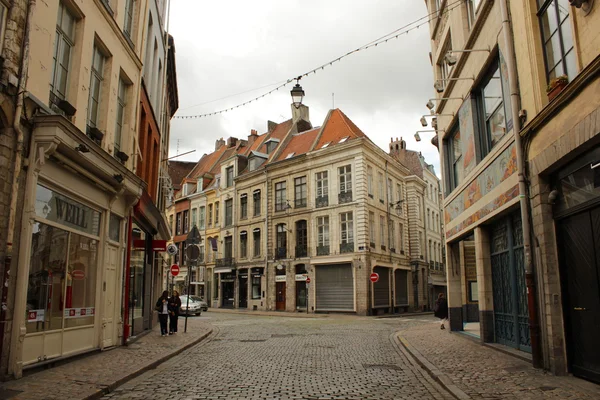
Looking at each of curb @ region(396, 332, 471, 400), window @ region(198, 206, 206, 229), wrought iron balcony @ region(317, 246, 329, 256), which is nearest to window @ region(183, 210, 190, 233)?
window @ region(198, 206, 206, 229)

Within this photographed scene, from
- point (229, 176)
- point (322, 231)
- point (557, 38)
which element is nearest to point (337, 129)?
point (322, 231)

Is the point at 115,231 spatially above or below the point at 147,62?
below

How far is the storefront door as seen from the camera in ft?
23.0

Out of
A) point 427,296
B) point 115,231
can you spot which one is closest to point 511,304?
point 115,231

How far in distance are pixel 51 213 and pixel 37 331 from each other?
207 cm

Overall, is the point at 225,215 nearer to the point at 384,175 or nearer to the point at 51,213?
the point at 384,175

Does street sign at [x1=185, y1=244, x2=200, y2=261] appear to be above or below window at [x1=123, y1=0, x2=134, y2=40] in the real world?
below

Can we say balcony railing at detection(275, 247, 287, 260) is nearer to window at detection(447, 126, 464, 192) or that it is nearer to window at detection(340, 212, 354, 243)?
window at detection(340, 212, 354, 243)

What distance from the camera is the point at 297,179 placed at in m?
37.4

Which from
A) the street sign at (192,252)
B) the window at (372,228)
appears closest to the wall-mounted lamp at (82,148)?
the street sign at (192,252)

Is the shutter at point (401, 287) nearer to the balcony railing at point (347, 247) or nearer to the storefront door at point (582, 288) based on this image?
the balcony railing at point (347, 247)

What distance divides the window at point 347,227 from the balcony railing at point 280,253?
5.42m

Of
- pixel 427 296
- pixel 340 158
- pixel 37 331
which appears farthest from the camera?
pixel 427 296

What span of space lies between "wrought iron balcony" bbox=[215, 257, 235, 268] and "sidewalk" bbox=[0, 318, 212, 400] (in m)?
28.6
